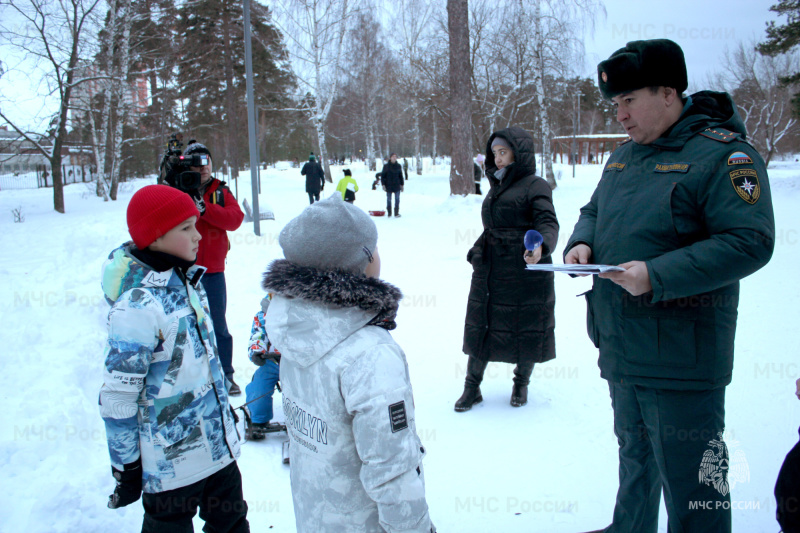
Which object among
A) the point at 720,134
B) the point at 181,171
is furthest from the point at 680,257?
→ the point at 181,171

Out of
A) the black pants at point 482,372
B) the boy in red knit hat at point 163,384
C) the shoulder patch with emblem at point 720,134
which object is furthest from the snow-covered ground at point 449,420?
the shoulder patch with emblem at point 720,134

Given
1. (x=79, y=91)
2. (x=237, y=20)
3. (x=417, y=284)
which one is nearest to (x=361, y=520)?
(x=417, y=284)

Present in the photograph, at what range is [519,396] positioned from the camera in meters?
3.78

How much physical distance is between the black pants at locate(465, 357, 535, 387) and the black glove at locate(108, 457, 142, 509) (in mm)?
2393

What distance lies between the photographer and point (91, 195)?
71.4 feet

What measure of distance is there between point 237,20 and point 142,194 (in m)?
25.7

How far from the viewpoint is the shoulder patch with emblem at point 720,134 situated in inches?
68.2

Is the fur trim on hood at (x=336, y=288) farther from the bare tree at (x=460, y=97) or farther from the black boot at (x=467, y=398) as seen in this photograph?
the bare tree at (x=460, y=97)

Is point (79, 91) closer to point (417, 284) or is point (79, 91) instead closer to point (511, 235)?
point (417, 284)

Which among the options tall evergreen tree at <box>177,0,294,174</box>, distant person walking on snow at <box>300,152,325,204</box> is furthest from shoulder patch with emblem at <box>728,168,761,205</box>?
tall evergreen tree at <box>177,0,294,174</box>

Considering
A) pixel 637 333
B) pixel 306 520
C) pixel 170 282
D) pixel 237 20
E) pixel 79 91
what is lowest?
pixel 306 520

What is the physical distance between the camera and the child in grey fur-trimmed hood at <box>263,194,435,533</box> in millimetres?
1354

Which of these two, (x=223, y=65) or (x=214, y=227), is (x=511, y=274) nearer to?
(x=214, y=227)

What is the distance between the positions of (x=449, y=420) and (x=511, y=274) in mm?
1154
